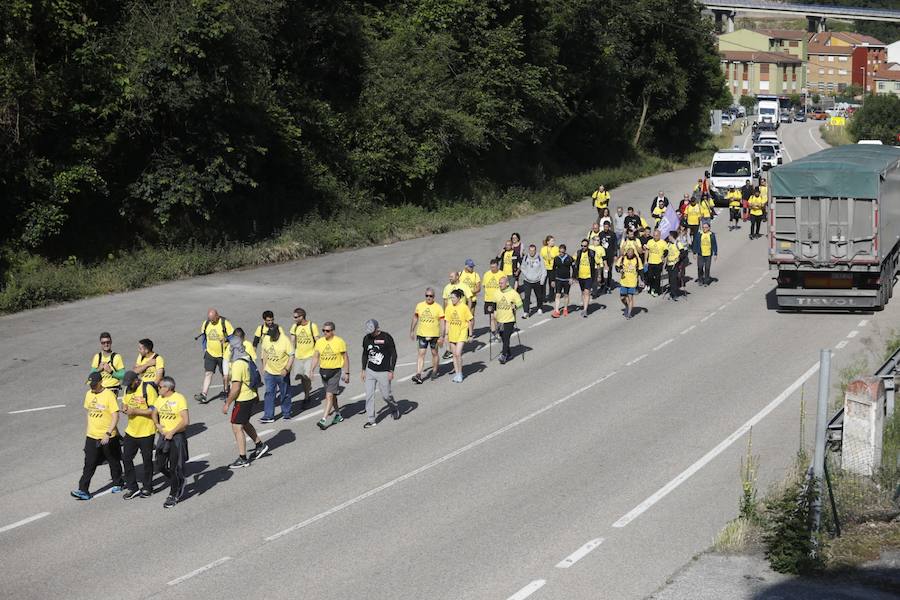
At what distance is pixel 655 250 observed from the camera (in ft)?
88.5

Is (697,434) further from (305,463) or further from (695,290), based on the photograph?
(695,290)

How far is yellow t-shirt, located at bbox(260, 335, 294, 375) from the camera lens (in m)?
17.7

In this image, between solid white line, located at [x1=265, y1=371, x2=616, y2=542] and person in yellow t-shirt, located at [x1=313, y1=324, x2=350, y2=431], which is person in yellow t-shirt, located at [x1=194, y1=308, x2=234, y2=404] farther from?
solid white line, located at [x1=265, y1=371, x2=616, y2=542]

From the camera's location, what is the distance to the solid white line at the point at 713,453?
13352 millimetres

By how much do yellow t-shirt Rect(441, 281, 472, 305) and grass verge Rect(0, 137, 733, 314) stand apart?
10355 millimetres

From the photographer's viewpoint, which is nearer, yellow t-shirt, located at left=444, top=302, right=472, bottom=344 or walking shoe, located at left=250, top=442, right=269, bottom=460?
walking shoe, located at left=250, top=442, right=269, bottom=460

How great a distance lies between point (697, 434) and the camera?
1661 cm

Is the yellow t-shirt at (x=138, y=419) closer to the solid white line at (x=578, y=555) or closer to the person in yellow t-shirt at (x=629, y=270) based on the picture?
the solid white line at (x=578, y=555)

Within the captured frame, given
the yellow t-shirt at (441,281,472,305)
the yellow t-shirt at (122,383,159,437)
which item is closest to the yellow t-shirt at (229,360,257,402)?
the yellow t-shirt at (122,383,159,437)

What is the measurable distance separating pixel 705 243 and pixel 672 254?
6.57 feet

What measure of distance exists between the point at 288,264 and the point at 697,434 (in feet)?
60.1

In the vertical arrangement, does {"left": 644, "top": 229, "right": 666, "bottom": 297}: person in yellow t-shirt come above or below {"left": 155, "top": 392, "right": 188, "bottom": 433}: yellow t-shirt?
below

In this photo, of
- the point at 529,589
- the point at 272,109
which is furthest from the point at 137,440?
the point at 272,109

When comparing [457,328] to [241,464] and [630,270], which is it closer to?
[241,464]
